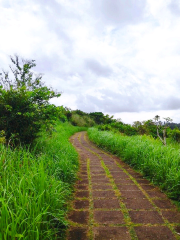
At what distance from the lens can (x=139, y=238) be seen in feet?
7.24

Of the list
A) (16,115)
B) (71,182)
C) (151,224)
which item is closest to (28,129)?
(16,115)

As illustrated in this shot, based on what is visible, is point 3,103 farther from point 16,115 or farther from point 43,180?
point 43,180

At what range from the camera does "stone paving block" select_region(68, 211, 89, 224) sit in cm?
258

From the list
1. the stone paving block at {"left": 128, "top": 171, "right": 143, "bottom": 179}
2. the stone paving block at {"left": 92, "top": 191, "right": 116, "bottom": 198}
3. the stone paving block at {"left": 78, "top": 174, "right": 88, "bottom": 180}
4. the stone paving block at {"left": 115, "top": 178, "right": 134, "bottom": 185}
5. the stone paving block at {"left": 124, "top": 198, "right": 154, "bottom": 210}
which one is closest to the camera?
the stone paving block at {"left": 124, "top": 198, "right": 154, "bottom": 210}

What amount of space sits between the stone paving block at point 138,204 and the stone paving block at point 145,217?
0.53 ft

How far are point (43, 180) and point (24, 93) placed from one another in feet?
9.59

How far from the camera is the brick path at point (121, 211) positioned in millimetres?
2305

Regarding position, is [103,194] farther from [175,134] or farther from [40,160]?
[175,134]

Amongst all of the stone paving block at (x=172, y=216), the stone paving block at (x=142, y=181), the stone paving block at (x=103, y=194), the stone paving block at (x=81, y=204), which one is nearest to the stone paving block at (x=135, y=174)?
the stone paving block at (x=142, y=181)

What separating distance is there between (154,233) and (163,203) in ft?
3.16

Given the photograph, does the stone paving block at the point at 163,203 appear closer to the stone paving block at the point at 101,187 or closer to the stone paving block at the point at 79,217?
the stone paving block at the point at 101,187

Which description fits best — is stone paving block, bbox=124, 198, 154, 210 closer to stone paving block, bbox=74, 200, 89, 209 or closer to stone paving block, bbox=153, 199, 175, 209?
stone paving block, bbox=153, 199, 175, 209

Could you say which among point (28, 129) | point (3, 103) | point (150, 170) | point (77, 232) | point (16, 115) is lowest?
point (77, 232)

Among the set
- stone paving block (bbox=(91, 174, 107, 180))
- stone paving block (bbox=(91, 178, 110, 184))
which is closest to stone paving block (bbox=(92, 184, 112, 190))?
stone paving block (bbox=(91, 178, 110, 184))
